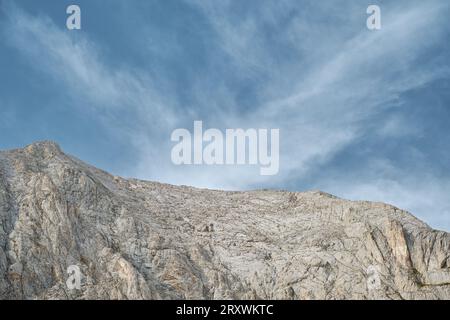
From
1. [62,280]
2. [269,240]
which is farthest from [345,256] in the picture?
[62,280]

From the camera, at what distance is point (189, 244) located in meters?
96.3

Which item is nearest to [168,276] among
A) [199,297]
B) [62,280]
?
[199,297]

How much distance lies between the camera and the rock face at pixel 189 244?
85375 mm

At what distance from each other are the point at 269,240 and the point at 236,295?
14351 millimetres

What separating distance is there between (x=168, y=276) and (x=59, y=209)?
59.6ft

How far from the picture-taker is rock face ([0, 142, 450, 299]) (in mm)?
85375

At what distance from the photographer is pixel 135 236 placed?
9419cm
